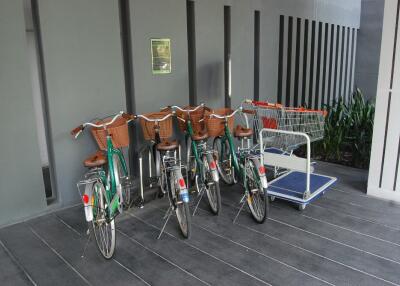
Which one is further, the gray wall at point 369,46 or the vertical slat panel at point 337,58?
the gray wall at point 369,46

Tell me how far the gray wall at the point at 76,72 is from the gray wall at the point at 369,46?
7.63 metres

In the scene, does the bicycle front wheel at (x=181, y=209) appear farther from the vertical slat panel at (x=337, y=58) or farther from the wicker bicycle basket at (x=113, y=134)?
the vertical slat panel at (x=337, y=58)

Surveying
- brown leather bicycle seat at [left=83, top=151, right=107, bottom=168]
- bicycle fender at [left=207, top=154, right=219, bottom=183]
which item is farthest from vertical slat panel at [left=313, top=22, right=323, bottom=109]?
brown leather bicycle seat at [left=83, top=151, right=107, bottom=168]

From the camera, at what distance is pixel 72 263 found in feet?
9.73

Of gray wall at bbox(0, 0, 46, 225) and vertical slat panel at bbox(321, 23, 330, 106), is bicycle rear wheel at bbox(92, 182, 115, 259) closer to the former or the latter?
gray wall at bbox(0, 0, 46, 225)

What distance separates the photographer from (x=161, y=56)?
450 centimetres

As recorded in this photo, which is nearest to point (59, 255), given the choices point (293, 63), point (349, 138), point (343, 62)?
point (349, 138)

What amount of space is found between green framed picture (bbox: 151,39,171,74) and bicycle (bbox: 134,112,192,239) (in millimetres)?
771

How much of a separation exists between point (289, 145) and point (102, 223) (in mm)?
2405

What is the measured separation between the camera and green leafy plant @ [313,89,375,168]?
5.25m

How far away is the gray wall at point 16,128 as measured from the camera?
335 cm

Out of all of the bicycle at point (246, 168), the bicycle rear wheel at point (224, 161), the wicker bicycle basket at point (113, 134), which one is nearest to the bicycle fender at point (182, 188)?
the bicycle at point (246, 168)

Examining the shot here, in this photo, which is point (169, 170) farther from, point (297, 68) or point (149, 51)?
point (297, 68)

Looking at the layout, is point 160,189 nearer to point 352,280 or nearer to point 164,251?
point 164,251
